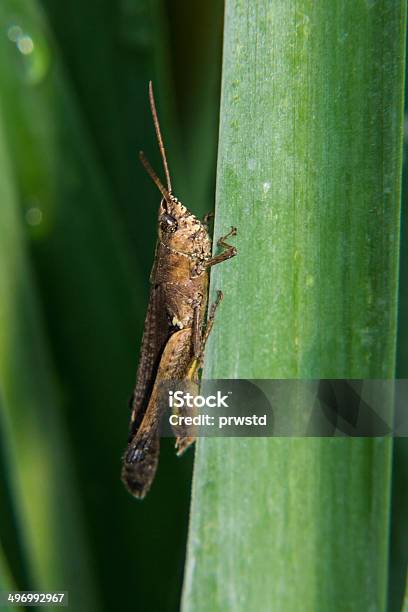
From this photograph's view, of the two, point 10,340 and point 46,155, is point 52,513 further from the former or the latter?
point 46,155

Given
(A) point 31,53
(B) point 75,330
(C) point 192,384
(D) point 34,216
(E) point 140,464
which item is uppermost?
(A) point 31,53

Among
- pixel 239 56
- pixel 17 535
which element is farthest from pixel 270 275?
pixel 17 535

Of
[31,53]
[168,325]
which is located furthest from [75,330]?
[31,53]

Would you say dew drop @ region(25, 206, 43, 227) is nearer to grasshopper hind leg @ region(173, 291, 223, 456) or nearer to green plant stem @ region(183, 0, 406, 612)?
grasshopper hind leg @ region(173, 291, 223, 456)

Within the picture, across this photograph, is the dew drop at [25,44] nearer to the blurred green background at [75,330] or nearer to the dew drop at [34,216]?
the blurred green background at [75,330]
